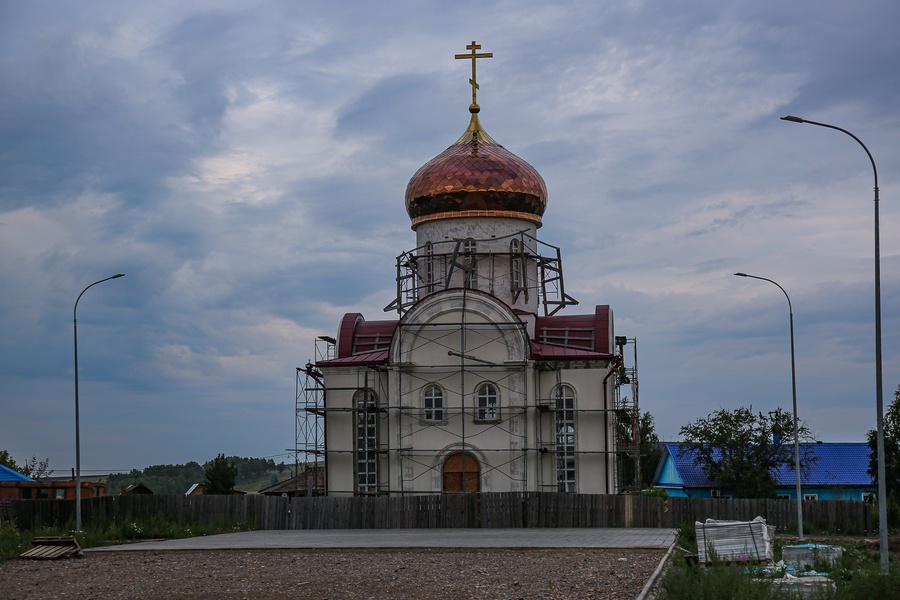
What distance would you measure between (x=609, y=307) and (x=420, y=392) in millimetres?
7065

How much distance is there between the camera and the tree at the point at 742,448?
46.8 metres

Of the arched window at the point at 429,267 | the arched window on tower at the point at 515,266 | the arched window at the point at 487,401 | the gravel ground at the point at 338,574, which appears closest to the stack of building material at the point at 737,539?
the gravel ground at the point at 338,574

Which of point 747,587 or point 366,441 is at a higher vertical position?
point 366,441

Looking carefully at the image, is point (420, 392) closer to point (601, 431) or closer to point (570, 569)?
point (601, 431)

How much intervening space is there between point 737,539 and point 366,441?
56.2 ft

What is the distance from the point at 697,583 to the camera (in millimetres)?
13727

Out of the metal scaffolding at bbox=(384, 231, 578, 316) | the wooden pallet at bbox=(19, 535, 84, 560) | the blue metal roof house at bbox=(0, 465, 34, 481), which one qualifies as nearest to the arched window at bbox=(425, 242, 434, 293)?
the metal scaffolding at bbox=(384, 231, 578, 316)

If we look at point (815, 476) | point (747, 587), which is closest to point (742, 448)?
point (815, 476)

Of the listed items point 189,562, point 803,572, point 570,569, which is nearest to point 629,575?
point 570,569

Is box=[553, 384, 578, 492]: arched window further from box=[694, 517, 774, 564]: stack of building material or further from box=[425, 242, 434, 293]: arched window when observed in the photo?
box=[694, 517, 774, 564]: stack of building material

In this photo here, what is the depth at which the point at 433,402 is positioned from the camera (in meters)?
34.7

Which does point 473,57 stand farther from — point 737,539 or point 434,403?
point 737,539

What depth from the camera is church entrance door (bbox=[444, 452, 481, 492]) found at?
112 ft

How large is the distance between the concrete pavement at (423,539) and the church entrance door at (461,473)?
4.17m
